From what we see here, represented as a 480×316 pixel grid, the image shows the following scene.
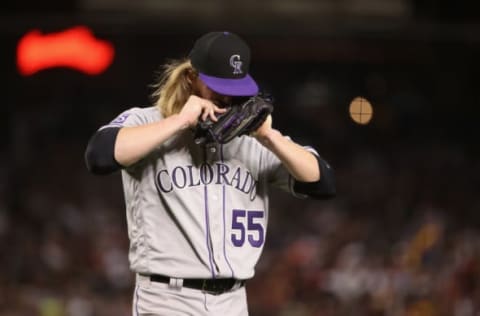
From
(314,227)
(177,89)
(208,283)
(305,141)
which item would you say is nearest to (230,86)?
(177,89)

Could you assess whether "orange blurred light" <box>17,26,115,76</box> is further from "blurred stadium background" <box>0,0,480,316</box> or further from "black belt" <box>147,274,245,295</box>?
"black belt" <box>147,274,245,295</box>

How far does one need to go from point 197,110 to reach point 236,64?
177 millimetres

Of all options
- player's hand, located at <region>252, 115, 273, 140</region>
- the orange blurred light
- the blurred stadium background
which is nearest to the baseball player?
player's hand, located at <region>252, 115, 273, 140</region>

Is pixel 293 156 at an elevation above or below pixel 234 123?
below

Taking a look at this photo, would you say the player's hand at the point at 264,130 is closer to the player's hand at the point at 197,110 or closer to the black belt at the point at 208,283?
the player's hand at the point at 197,110

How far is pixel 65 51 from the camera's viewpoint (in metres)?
5.74

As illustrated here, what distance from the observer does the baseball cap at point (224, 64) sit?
227cm

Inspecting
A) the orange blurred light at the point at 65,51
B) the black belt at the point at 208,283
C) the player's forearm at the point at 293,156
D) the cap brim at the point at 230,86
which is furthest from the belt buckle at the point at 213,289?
the orange blurred light at the point at 65,51

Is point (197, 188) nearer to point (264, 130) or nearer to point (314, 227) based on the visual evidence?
point (264, 130)

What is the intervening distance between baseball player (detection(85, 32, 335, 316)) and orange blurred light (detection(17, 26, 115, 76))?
3323 mm

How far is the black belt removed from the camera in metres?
2.35

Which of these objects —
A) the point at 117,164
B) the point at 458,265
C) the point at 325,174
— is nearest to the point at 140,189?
the point at 117,164

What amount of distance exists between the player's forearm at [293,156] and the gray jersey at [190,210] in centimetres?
9

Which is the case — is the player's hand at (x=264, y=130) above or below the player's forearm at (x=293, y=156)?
above
